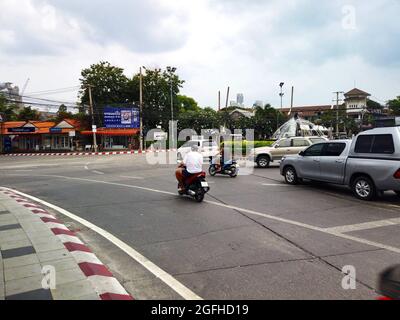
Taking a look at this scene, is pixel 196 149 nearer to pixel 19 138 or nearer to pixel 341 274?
pixel 341 274

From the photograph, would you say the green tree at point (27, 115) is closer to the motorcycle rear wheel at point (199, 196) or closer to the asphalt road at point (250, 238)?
the asphalt road at point (250, 238)

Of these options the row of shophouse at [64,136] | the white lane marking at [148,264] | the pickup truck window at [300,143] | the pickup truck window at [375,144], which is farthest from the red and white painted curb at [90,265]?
the row of shophouse at [64,136]

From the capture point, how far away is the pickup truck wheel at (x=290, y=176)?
12.6 meters

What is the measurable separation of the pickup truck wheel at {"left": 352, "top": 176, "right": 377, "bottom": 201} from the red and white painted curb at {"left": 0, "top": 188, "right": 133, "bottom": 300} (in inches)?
295

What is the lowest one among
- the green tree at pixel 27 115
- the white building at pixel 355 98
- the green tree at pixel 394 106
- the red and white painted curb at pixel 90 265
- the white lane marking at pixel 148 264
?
the white lane marking at pixel 148 264

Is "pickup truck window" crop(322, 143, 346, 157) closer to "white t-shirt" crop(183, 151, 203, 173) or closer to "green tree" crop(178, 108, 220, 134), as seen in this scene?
"white t-shirt" crop(183, 151, 203, 173)

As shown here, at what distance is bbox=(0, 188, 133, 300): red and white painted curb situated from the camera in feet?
13.5

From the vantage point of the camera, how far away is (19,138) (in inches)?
2141

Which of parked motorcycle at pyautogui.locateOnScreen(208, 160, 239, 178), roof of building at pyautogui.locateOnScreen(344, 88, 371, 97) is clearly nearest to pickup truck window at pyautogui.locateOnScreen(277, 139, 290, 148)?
parked motorcycle at pyautogui.locateOnScreen(208, 160, 239, 178)

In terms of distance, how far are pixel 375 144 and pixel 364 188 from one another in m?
1.27

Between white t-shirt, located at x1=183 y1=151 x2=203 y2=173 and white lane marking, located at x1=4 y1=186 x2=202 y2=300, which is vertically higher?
white t-shirt, located at x1=183 y1=151 x2=203 y2=173

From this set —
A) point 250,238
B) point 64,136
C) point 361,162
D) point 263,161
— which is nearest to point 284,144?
point 263,161

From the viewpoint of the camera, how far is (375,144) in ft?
31.2
